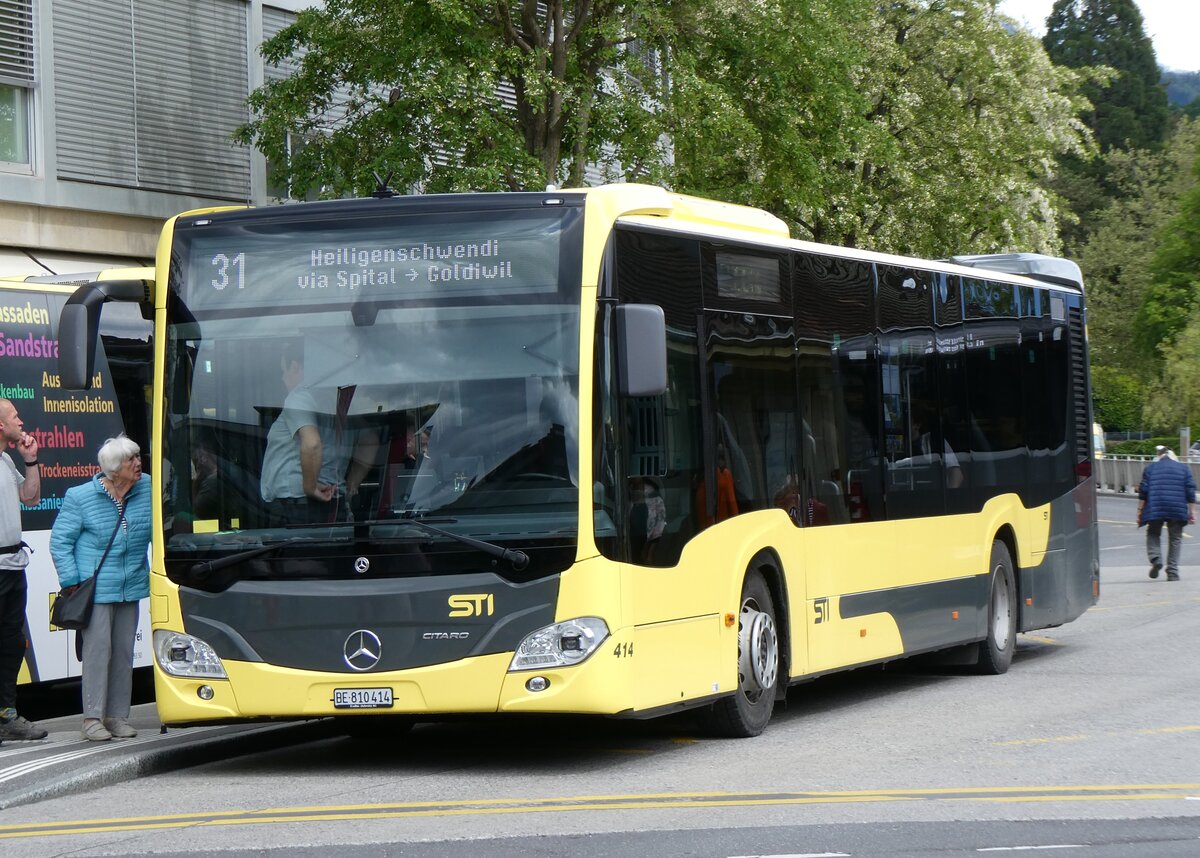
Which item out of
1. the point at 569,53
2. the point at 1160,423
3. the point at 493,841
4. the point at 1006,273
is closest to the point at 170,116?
the point at 569,53

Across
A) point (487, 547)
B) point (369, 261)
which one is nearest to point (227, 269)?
point (369, 261)

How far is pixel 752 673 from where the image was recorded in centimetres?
1100

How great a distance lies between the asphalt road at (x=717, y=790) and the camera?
747 cm

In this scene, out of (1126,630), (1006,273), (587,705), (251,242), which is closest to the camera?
(587,705)

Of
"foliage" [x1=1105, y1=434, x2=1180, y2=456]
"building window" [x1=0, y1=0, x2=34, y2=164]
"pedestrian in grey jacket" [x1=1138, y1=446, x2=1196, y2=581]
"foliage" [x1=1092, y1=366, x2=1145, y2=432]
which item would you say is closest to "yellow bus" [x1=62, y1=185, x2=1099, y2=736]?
"building window" [x1=0, y1=0, x2=34, y2=164]

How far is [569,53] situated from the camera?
22.6 meters

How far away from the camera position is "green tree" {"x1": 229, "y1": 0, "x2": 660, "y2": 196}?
20969 millimetres

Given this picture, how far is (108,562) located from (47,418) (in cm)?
281

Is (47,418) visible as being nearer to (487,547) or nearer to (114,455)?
(114,455)

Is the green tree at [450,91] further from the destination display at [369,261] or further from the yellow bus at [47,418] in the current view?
the destination display at [369,261]

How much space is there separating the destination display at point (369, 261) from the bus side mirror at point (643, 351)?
17.3 inches

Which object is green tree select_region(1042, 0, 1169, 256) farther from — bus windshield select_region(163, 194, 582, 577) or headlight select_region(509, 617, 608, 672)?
headlight select_region(509, 617, 608, 672)

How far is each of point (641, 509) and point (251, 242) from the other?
2.47 m

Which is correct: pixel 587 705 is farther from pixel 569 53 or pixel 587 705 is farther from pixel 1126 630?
pixel 569 53
